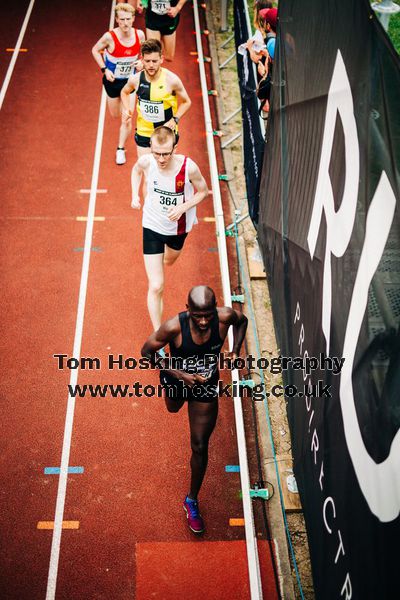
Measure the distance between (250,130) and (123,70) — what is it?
2.56m

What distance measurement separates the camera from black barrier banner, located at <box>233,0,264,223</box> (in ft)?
21.5

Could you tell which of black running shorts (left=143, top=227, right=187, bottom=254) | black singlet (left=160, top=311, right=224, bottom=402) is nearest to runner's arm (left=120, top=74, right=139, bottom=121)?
black running shorts (left=143, top=227, right=187, bottom=254)

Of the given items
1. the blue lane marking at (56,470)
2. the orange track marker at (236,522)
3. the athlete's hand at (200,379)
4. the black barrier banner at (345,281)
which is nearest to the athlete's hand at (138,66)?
the black barrier banner at (345,281)

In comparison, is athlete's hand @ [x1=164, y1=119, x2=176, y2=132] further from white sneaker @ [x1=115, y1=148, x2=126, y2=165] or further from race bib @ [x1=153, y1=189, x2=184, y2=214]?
white sneaker @ [x1=115, y1=148, x2=126, y2=165]

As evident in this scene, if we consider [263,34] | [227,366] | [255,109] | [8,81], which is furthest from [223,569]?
[8,81]

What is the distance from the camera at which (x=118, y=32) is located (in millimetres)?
Result: 8531

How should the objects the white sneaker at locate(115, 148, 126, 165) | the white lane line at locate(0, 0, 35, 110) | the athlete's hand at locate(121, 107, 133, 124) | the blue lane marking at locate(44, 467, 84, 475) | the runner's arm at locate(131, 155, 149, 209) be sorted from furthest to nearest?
the white lane line at locate(0, 0, 35, 110)
the white sneaker at locate(115, 148, 126, 165)
the athlete's hand at locate(121, 107, 133, 124)
the runner's arm at locate(131, 155, 149, 209)
the blue lane marking at locate(44, 467, 84, 475)

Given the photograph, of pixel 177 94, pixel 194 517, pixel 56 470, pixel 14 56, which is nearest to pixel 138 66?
pixel 177 94

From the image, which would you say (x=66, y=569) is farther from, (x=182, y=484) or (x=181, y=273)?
(x=181, y=273)

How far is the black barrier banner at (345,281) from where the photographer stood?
93.6 inches

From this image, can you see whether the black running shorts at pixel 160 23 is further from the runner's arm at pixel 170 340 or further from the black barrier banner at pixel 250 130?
the runner's arm at pixel 170 340

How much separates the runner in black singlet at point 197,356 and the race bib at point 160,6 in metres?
7.25

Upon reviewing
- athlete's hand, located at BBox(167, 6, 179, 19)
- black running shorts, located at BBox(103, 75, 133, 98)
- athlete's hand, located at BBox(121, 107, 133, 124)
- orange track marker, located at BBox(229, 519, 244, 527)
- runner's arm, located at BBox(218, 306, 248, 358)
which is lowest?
orange track marker, located at BBox(229, 519, 244, 527)

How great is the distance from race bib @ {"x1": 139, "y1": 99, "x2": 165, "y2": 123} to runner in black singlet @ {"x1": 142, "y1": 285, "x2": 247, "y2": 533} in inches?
140
